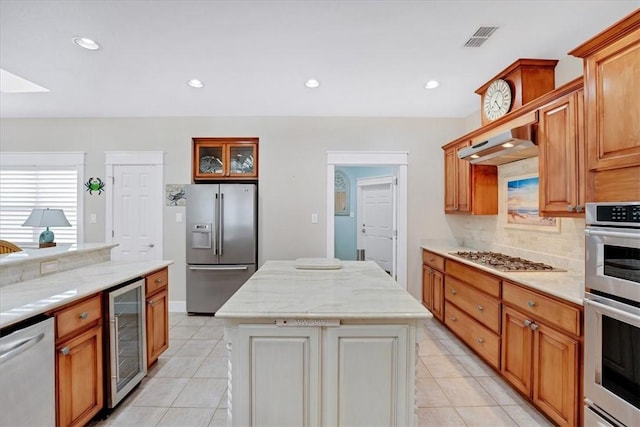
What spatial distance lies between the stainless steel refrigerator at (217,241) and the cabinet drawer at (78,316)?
6.40ft

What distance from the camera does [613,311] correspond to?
145 cm

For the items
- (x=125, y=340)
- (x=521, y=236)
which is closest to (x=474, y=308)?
(x=521, y=236)

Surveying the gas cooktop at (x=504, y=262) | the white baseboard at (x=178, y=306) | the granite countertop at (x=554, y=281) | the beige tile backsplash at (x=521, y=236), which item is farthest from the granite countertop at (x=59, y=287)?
the beige tile backsplash at (x=521, y=236)

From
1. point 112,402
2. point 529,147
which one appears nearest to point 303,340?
point 112,402

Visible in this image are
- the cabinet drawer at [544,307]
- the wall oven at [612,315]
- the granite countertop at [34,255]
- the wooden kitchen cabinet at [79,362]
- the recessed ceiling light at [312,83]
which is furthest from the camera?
the recessed ceiling light at [312,83]

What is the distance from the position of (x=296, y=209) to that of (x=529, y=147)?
263 cm

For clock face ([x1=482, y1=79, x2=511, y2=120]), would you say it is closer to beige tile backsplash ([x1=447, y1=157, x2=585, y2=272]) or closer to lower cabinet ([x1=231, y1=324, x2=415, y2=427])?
beige tile backsplash ([x1=447, y1=157, x2=585, y2=272])

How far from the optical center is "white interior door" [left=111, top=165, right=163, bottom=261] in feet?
13.4

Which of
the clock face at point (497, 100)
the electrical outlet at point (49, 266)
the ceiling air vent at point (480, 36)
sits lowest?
the electrical outlet at point (49, 266)

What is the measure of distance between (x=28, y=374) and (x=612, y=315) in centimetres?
270

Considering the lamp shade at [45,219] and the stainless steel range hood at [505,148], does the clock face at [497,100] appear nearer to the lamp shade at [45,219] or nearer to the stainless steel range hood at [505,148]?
the stainless steel range hood at [505,148]

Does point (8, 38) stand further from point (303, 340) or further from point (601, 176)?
point (601, 176)

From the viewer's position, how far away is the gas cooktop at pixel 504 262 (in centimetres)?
243

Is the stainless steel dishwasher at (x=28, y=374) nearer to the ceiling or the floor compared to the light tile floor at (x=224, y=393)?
nearer to the ceiling
